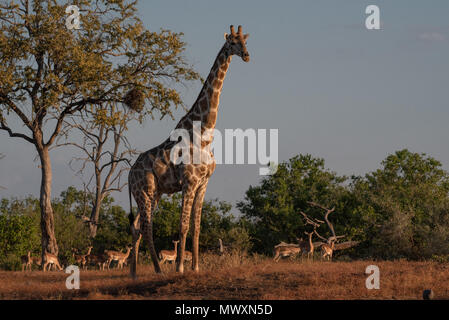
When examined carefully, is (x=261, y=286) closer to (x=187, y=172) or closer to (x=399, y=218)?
(x=187, y=172)

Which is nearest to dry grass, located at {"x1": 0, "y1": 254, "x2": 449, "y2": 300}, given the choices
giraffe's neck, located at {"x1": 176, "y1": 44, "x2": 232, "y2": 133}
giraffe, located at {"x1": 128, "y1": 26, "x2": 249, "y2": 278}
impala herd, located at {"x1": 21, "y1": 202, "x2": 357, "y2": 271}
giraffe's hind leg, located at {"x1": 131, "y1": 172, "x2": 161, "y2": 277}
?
giraffe, located at {"x1": 128, "y1": 26, "x2": 249, "y2": 278}

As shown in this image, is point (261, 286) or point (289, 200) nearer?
point (261, 286)

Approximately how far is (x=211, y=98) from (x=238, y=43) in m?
1.77

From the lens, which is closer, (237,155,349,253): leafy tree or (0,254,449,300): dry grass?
(0,254,449,300): dry grass

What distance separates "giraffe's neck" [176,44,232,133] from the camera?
16234 mm

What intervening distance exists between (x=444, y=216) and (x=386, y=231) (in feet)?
9.07

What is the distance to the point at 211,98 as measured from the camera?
16.4 m

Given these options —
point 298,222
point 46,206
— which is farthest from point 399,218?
point 46,206

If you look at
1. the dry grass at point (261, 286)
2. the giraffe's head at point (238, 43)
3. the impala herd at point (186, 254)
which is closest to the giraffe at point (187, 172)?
the giraffe's head at point (238, 43)

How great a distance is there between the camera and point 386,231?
81.8ft

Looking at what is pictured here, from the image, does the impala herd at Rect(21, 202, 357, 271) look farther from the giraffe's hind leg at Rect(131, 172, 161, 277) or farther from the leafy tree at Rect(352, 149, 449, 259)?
the giraffe's hind leg at Rect(131, 172, 161, 277)
